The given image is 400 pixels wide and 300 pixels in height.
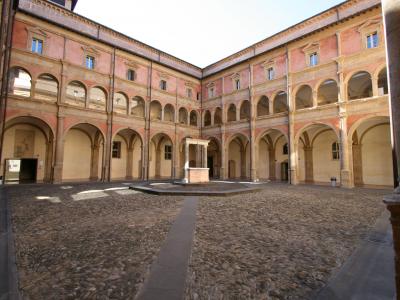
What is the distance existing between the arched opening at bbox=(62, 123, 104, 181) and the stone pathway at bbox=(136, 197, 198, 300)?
18.5 m

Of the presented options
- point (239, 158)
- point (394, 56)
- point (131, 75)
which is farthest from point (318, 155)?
point (394, 56)

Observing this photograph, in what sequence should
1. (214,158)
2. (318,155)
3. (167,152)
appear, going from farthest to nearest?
(214,158) < (167,152) < (318,155)

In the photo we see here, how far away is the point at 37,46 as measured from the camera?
16125 millimetres

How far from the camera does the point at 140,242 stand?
4.26m

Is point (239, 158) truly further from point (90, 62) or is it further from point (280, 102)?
point (90, 62)

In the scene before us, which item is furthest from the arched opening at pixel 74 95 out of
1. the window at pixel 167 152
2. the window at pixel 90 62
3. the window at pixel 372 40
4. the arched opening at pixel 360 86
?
the arched opening at pixel 360 86

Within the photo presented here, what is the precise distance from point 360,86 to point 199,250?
21394 millimetres

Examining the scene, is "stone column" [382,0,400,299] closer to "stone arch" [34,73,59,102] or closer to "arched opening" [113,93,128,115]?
"stone arch" [34,73,59,102]

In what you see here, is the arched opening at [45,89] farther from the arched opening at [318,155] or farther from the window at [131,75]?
the arched opening at [318,155]

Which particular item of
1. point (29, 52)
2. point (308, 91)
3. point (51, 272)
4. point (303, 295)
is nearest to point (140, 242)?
point (51, 272)

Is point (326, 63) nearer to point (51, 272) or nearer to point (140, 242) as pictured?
point (140, 242)

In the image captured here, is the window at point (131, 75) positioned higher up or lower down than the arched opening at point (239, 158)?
higher up

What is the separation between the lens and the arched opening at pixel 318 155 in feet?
66.3

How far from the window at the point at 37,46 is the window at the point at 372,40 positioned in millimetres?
24347
